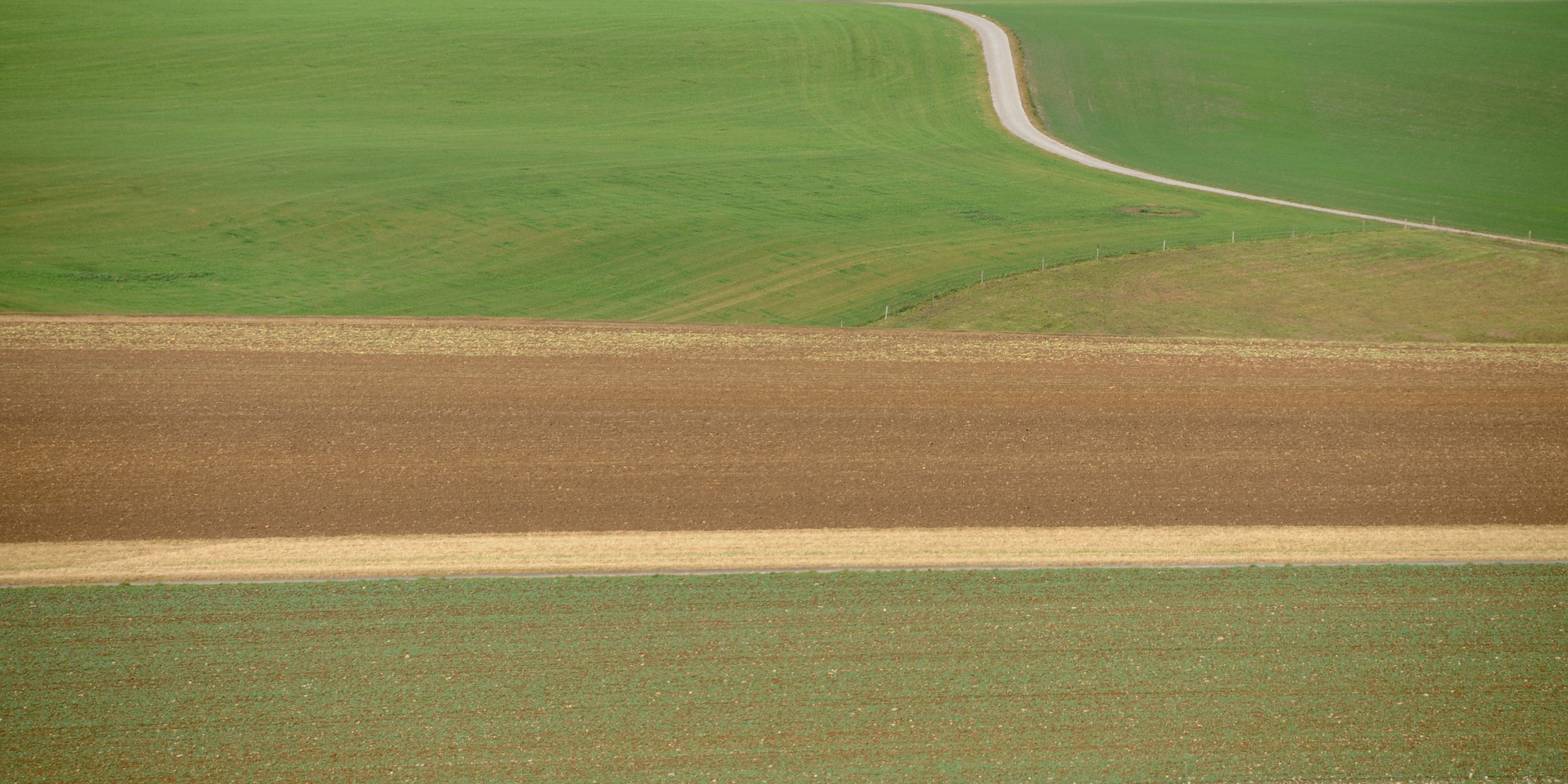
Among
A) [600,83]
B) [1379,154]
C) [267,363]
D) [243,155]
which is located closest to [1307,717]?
[267,363]

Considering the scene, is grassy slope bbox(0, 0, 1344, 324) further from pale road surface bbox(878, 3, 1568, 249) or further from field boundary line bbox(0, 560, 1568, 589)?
field boundary line bbox(0, 560, 1568, 589)

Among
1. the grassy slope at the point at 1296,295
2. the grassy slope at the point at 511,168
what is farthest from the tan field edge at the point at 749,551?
the grassy slope at the point at 511,168

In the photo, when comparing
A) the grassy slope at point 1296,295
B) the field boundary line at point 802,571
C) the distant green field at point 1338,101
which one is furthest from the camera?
the distant green field at point 1338,101

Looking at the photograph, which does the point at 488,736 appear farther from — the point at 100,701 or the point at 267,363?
the point at 267,363

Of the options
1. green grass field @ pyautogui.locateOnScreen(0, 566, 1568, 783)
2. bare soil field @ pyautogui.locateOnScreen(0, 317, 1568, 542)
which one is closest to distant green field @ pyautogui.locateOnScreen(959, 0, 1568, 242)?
bare soil field @ pyautogui.locateOnScreen(0, 317, 1568, 542)

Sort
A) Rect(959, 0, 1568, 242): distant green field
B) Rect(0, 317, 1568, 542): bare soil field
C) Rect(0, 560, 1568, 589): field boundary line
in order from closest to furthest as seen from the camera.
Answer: Rect(0, 560, 1568, 589): field boundary line < Rect(0, 317, 1568, 542): bare soil field < Rect(959, 0, 1568, 242): distant green field

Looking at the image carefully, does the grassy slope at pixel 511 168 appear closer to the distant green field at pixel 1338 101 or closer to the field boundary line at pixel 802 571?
the distant green field at pixel 1338 101
